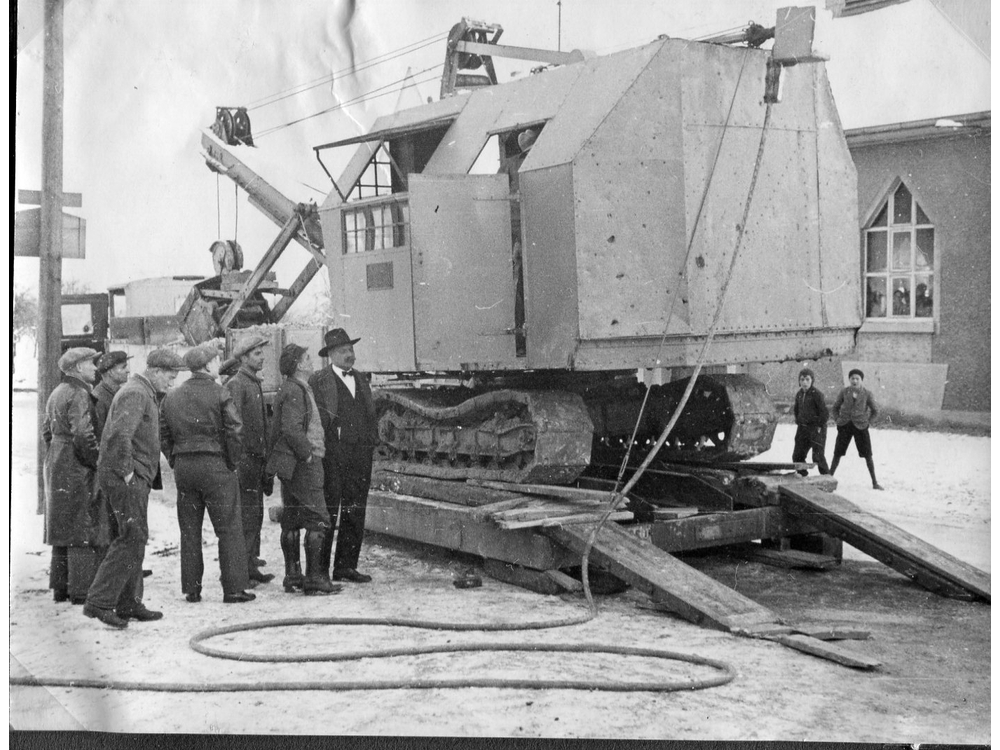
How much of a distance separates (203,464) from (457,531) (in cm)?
182

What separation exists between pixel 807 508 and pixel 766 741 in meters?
2.92

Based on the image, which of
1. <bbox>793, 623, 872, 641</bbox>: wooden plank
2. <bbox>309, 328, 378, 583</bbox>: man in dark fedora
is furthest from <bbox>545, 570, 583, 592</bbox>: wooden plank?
<bbox>793, 623, 872, 641</bbox>: wooden plank

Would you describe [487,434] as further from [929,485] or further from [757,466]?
[929,485]

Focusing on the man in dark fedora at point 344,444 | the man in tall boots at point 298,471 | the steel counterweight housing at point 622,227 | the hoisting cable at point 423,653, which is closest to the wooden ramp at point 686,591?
the hoisting cable at point 423,653

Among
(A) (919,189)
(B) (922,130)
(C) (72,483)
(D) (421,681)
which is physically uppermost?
(B) (922,130)

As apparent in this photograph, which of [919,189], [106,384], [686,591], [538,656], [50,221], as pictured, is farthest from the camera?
[919,189]

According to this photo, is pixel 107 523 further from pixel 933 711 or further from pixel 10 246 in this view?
pixel 933 711

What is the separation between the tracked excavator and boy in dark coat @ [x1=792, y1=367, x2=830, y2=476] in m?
0.51

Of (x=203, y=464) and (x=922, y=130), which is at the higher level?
A: (x=922, y=130)

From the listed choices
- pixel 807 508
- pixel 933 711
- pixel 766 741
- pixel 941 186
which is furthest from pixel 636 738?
pixel 941 186

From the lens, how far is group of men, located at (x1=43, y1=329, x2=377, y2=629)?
6.62 metres

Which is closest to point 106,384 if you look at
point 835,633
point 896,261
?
point 835,633

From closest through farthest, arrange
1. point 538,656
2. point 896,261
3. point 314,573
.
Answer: point 538,656 → point 314,573 → point 896,261

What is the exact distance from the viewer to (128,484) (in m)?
6.60
